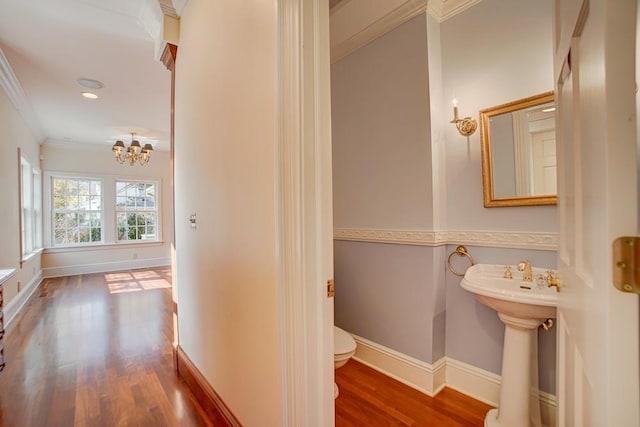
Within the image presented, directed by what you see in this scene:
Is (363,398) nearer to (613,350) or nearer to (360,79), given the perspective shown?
(613,350)

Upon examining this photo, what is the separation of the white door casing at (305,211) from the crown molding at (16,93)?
10.9 feet

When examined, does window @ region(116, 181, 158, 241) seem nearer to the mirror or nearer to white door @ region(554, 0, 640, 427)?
the mirror

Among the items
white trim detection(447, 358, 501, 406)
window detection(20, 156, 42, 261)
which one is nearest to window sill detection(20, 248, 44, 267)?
window detection(20, 156, 42, 261)

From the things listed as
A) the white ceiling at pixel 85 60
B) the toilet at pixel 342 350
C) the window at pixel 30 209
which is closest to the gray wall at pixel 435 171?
the toilet at pixel 342 350

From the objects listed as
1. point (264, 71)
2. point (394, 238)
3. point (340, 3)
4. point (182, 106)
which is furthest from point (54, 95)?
point (394, 238)

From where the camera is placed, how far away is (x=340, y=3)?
221 centimetres

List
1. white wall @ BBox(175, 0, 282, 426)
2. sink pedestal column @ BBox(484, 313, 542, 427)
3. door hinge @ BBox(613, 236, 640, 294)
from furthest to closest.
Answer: sink pedestal column @ BBox(484, 313, 542, 427) → white wall @ BBox(175, 0, 282, 426) → door hinge @ BBox(613, 236, 640, 294)

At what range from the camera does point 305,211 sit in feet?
3.07

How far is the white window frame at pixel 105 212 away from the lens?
545 centimetres

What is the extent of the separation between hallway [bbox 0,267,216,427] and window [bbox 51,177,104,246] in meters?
2.13

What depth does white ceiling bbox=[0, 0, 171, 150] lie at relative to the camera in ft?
6.97

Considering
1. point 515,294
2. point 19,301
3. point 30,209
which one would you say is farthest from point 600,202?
point 30,209

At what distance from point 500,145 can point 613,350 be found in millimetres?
1637

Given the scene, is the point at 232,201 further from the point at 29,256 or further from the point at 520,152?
the point at 29,256
